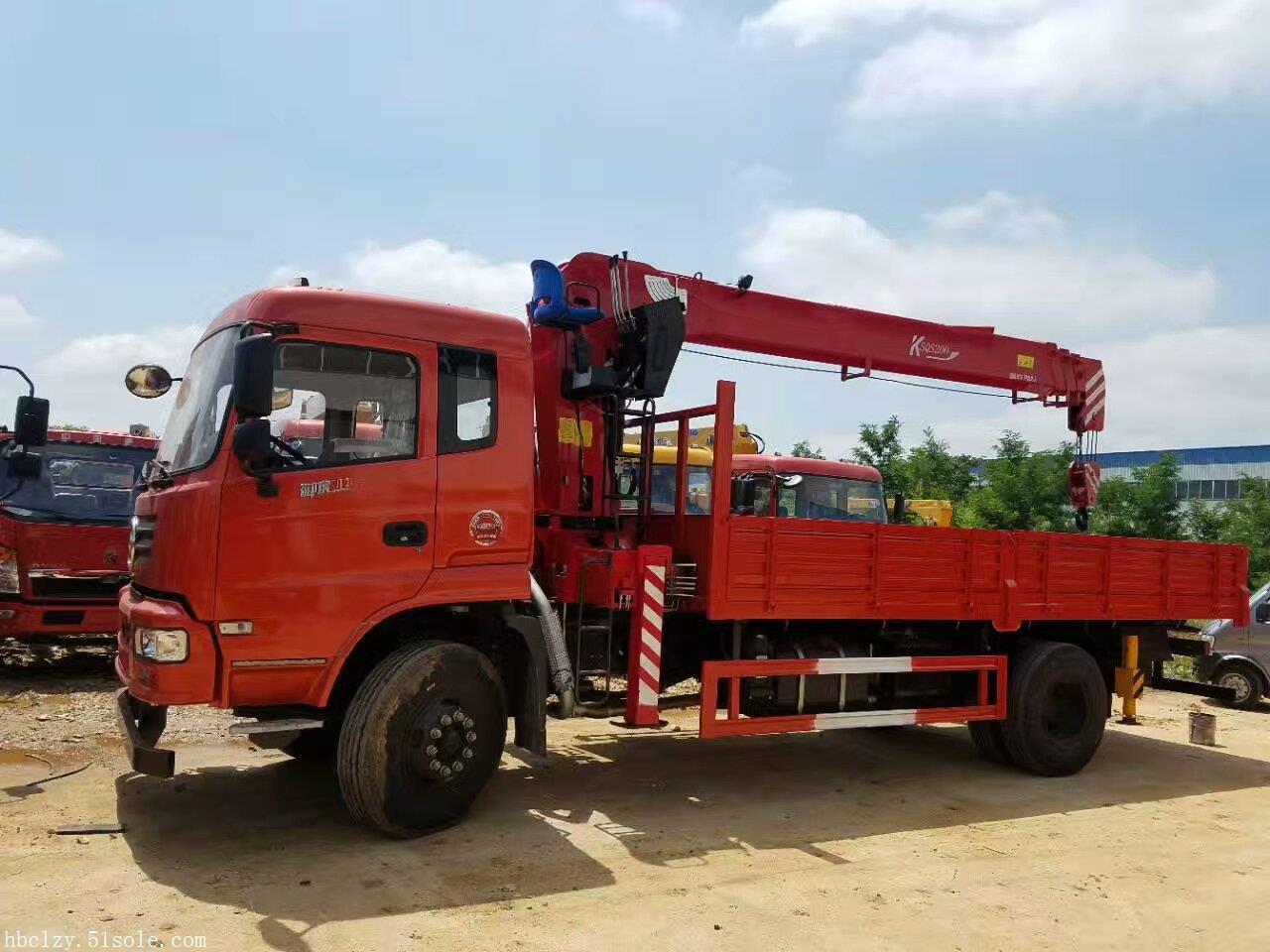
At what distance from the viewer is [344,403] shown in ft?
17.0

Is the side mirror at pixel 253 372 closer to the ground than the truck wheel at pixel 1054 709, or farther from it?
farther from it

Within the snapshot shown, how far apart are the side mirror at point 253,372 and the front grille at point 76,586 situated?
580 centimetres

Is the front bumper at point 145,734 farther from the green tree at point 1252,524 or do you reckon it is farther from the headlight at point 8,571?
the green tree at point 1252,524

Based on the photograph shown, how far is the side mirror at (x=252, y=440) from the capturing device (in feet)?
15.5

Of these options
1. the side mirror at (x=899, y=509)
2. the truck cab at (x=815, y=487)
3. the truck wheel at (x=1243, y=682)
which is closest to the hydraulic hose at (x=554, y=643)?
the side mirror at (x=899, y=509)

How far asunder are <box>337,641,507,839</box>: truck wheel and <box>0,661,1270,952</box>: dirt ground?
0.71 feet

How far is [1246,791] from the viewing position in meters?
Result: 7.54

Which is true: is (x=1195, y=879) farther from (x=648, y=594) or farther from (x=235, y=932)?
(x=235, y=932)

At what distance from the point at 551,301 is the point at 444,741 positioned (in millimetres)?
2909

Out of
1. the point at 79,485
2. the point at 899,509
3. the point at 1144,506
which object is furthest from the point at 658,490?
the point at 1144,506

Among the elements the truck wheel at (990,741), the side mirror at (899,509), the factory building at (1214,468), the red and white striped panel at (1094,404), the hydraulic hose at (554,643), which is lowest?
the truck wheel at (990,741)

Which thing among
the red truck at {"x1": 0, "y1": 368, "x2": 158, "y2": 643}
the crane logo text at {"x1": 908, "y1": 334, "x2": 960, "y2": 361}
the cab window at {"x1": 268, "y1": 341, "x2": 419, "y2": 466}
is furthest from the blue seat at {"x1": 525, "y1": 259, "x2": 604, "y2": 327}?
the red truck at {"x1": 0, "y1": 368, "x2": 158, "y2": 643}

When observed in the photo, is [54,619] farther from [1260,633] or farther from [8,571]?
[1260,633]

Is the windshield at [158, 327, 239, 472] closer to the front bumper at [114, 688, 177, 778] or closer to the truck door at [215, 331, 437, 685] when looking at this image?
the truck door at [215, 331, 437, 685]
